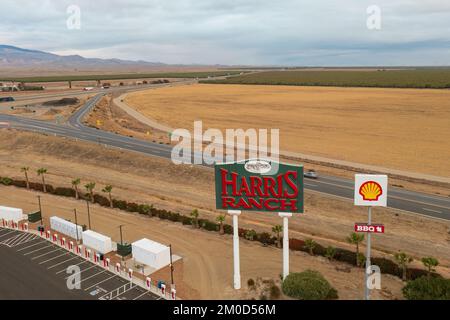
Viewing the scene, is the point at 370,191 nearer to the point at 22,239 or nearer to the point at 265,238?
the point at 265,238

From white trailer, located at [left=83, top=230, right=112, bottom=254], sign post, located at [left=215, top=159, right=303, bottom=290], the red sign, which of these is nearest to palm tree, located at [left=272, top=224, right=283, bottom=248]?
sign post, located at [left=215, top=159, right=303, bottom=290]

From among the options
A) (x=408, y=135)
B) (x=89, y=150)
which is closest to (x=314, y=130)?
(x=408, y=135)

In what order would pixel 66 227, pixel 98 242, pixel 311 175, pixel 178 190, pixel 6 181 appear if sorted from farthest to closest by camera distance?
pixel 311 175
pixel 6 181
pixel 178 190
pixel 66 227
pixel 98 242

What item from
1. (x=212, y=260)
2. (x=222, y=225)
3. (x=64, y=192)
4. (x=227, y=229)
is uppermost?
(x=64, y=192)

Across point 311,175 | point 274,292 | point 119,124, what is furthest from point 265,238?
point 119,124

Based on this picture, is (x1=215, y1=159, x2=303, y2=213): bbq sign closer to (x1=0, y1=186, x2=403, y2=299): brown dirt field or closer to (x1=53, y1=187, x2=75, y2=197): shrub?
(x1=0, y1=186, x2=403, y2=299): brown dirt field
